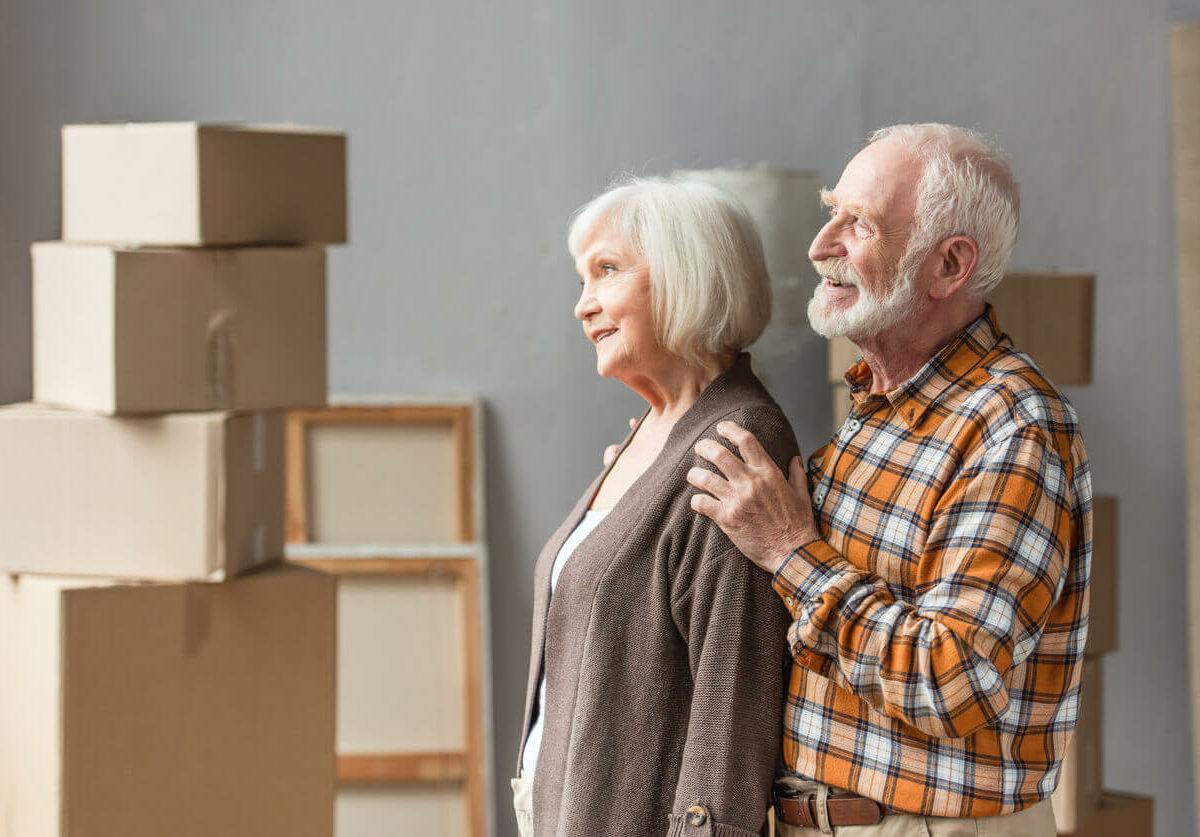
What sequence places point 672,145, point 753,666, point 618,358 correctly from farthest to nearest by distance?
point 672,145
point 618,358
point 753,666

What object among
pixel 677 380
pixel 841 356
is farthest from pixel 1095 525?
pixel 677 380

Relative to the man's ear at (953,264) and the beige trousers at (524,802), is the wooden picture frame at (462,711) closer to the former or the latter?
the beige trousers at (524,802)

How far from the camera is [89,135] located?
2180mm

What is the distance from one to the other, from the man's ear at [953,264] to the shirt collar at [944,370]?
6 centimetres

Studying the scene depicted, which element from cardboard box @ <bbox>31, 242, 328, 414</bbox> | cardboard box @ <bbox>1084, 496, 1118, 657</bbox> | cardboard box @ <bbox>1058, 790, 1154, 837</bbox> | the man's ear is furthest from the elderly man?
cardboard box @ <bbox>1058, 790, 1154, 837</bbox>

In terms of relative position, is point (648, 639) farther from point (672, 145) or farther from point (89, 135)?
point (672, 145)

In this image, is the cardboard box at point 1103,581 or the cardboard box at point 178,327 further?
the cardboard box at point 1103,581

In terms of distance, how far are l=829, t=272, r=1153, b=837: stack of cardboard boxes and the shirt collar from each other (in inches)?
39.7

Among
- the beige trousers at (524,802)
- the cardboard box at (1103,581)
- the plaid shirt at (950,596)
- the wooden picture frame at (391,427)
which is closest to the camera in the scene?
the plaid shirt at (950,596)

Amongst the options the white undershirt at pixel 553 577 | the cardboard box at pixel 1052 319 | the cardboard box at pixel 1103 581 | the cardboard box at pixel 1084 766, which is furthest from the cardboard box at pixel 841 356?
the white undershirt at pixel 553 577

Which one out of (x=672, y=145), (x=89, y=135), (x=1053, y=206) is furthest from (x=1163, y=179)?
(x=89, y=135)

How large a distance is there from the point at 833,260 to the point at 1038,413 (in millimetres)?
323

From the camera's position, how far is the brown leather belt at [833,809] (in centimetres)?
141

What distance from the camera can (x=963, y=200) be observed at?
1.45 meters
